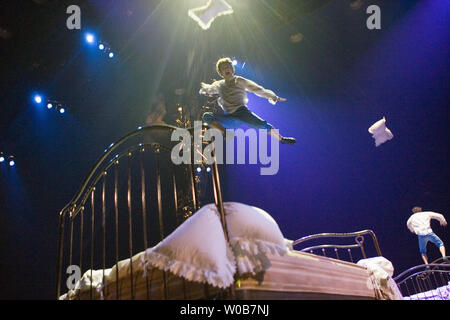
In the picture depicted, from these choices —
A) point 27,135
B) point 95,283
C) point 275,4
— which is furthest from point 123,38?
point 95,283

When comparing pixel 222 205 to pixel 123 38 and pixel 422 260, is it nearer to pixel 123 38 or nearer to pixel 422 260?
pixel 422 260

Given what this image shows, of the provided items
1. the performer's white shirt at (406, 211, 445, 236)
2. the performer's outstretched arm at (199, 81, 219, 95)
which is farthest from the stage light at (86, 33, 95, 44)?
the performer's white shirt at (406, 211, 445, 236)

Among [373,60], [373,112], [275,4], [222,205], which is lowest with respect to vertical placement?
[222,205]

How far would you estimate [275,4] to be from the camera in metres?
6.68

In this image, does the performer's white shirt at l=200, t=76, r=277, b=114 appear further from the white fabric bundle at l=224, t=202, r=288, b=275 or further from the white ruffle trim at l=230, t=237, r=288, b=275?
the white ruffle trim at l=230, t=237, r=288, b=275

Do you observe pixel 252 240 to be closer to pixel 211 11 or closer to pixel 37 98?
pixel 211 11

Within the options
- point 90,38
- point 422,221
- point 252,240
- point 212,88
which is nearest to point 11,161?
point 90,38

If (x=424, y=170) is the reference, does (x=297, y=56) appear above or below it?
above

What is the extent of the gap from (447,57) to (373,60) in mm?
1307

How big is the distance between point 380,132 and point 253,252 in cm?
539

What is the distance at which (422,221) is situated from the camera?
5.76 m

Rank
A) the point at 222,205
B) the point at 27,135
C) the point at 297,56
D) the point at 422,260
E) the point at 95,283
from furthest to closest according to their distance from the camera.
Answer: the point at 297,56 < the point at 27,135 < the point at 422,260 < the point at 95,283 < the point at 222,205

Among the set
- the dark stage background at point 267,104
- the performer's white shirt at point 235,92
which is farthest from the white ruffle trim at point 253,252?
the dark stage background at point 267,104

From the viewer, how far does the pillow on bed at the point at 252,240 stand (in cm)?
163
